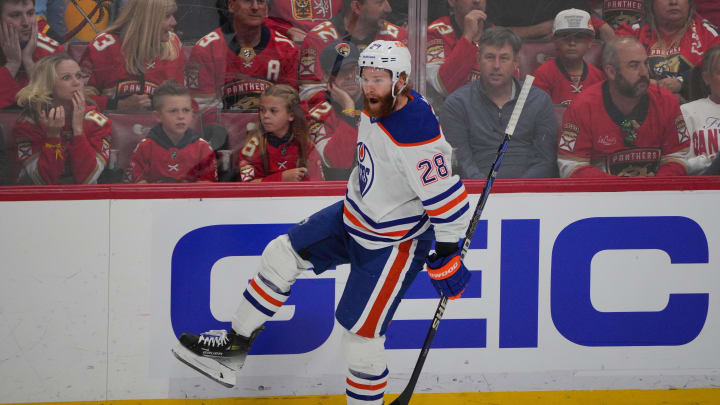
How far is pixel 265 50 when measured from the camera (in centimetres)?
289

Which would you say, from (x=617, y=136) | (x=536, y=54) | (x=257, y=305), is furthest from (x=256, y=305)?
(x=617, y=136)

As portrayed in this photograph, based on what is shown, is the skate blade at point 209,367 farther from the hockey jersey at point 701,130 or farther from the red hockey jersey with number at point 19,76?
the hockey jersey at point 701,130

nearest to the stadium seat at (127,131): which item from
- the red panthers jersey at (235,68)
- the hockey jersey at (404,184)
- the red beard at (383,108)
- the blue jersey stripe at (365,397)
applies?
the red panthers jersey at (235,68)

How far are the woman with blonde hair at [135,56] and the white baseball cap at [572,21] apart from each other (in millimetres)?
1369

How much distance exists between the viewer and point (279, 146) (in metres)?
2.93

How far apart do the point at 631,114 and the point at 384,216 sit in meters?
1.21

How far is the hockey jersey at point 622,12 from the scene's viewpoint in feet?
9.76

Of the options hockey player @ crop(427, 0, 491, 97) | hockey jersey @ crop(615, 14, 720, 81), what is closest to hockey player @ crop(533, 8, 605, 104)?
hockey jersey @ crop(615, 14, 720, 81)

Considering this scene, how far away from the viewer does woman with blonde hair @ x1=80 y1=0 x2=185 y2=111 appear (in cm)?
282

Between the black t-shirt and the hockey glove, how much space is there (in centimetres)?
106

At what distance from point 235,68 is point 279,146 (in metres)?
0.32

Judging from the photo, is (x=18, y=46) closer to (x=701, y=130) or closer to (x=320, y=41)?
(x=320, y=41)

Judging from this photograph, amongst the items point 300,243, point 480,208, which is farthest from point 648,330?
point 300,243

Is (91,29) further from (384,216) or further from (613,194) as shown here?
(613,194)
